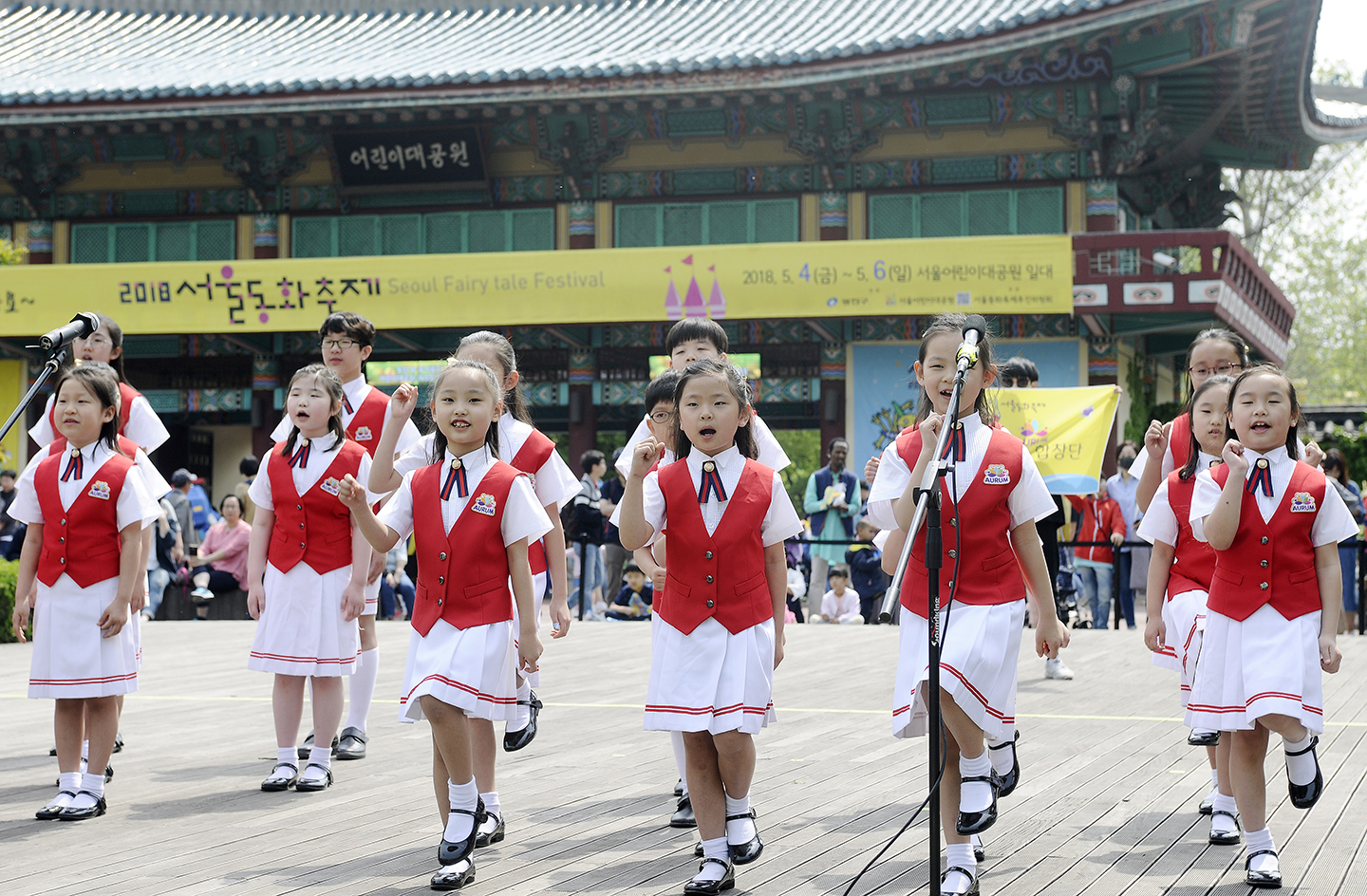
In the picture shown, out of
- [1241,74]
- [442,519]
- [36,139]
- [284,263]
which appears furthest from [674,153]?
[442,519]

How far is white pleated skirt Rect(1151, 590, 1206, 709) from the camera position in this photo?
4750 mm

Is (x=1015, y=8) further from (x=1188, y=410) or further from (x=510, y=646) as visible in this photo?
(x=510, y=646)

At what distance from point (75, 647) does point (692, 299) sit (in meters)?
11.9

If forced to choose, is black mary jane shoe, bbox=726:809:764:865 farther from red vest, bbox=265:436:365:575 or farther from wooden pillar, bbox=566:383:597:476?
wooden pillar, bbox=566:383:597:476

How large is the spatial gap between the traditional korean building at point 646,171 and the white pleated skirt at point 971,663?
12.2 metres

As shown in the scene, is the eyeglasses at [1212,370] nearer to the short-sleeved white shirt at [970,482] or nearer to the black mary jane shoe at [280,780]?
the short-sleeved white shirt at [970,482]

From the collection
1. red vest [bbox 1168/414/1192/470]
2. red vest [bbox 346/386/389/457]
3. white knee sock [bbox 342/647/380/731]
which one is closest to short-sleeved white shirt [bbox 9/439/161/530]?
red vest [bbox 346/386/389/457]

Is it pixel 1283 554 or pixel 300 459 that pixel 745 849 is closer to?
pixel 1283 554

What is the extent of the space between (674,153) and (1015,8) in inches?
179

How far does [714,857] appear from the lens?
154 inches

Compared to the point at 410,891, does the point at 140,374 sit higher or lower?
higher

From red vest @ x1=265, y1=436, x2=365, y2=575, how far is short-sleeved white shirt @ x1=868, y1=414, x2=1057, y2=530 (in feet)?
7.60

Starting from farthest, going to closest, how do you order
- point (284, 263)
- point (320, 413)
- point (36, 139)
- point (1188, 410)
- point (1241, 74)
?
point (36, 139)
point (284, 263)
point (1241, 74)
point (320, 413)
point (1188, 410)

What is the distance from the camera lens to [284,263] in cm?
1739
